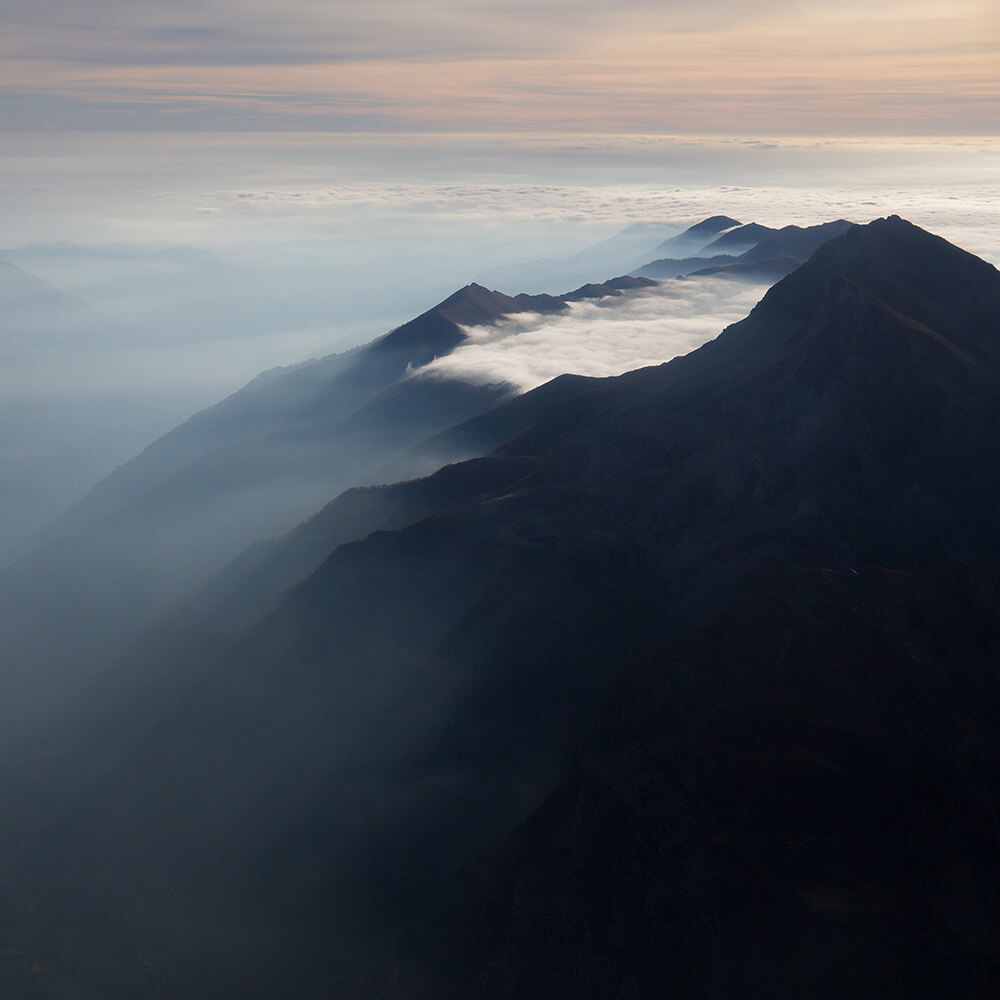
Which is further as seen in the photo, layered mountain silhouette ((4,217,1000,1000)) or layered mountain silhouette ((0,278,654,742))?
layered mountain silhouette ((0,278,654,742))

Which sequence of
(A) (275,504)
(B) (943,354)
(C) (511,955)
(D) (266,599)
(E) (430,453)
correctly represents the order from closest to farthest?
1. (C) (511,955)
2. (B) (943,354)
3. (D) (266,599)
4. (E) (430,453)
5. (A) (275,504)

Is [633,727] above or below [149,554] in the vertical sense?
above

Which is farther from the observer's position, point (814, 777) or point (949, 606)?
point (949, 606)

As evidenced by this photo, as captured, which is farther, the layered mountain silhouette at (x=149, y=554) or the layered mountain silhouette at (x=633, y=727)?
the layered mountain silhouette at (x=149, y=554)

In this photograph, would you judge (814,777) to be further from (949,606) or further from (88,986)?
(88,986)

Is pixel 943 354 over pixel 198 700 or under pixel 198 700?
over

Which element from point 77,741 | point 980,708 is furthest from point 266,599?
point 980,708

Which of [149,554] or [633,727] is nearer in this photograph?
[633,727]

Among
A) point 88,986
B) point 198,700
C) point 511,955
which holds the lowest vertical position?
point 88,986
